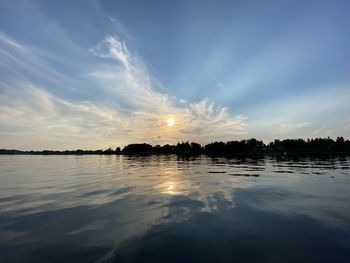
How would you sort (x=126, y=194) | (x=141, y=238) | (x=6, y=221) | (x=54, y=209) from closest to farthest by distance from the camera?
(x=141, y=238), (x=6, y=221), (x=54, y=209), (x=126, y=194)

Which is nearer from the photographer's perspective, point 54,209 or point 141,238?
point 141,238

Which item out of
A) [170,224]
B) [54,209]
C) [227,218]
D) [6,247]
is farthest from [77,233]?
[227,218]

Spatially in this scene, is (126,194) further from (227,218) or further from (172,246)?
(172,246)

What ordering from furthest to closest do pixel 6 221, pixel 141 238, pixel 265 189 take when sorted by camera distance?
pixel 265 189 → pixel 6 221 → pixel 141 238

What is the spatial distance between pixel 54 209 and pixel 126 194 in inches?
253

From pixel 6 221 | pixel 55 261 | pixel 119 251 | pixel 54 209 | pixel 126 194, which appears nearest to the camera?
pixel 55 261

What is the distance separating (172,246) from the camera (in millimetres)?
9625

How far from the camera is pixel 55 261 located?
8.38 m

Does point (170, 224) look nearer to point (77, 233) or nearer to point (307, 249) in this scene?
point (77, 233)

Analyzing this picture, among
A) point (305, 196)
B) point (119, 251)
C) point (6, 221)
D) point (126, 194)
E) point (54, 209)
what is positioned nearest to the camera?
point (119, 251)

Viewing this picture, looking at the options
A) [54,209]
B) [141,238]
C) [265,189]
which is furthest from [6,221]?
[265,189]

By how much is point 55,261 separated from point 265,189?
19.3 metres

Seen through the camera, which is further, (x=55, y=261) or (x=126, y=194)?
(x=126, y=194)

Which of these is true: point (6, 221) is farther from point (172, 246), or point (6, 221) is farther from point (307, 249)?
point (307, 249)
